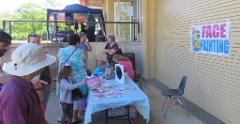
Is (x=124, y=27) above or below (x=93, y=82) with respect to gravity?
above

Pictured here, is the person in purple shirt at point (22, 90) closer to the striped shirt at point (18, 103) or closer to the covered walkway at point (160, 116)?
the striped shirt at point (18, 103)

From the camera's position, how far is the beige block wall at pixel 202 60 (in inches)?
167

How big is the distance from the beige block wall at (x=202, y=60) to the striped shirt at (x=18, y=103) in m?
3.54

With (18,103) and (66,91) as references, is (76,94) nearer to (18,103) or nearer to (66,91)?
(66,91)

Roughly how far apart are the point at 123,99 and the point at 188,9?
3.34m

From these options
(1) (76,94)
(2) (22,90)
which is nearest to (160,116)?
(1) (76,94)

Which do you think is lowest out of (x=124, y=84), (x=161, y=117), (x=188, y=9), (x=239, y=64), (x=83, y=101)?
(x=161, y=117)

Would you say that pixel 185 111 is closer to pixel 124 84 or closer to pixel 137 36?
pixel 124 84

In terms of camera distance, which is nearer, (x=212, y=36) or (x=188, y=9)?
(x=212, y=36)

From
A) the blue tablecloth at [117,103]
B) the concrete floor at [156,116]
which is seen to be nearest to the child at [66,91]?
the concrete floor at [156,116]

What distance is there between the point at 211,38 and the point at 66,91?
282 cm

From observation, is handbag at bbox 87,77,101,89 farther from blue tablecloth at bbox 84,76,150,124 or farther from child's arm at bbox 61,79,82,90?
blue tablecloth at bbox 84,76,150,124

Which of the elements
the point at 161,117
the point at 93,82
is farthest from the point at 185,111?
the point at 93,82

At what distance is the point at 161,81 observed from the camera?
8570 mm
